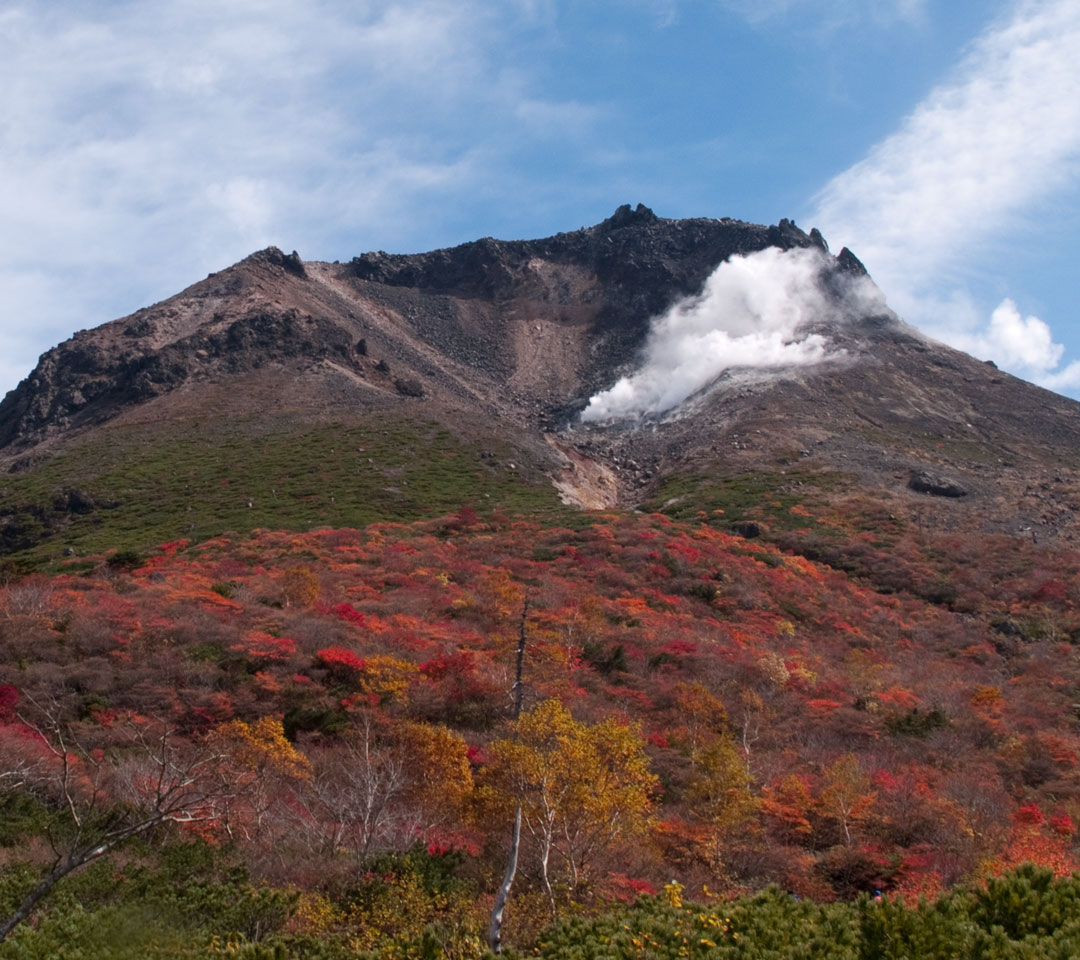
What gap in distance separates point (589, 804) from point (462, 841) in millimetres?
3000

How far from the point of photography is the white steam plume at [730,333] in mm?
89062

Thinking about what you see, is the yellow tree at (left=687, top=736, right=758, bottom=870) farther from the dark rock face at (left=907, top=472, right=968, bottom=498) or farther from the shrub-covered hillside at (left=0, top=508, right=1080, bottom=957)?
the dark rock face at (left=907, top=472, right=968, bottom=498)

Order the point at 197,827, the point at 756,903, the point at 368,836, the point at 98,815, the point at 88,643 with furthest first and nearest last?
the point at 88,643 → the point at 197,827 → the point at 368,836 → the point at 98,815 → the point at 756,903

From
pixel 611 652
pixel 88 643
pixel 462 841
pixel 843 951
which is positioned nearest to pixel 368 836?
pixel 462 841

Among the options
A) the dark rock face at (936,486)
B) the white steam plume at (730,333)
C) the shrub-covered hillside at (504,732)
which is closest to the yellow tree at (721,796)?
the shrub-covered hillside at (504,732)

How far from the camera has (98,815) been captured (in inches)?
529

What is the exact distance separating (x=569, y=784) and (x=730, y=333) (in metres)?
88.2

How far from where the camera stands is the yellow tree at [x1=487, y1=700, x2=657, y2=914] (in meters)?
14.9

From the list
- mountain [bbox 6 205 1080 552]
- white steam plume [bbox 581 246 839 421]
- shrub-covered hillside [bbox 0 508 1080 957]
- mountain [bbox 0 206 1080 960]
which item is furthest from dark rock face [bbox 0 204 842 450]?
shrub-covered hillside [bbox 0 508 1080 957]

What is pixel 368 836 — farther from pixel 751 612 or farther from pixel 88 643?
pixel 751 612

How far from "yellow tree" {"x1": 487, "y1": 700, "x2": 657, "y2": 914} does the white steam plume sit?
2802 inches

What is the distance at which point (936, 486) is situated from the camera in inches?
2345

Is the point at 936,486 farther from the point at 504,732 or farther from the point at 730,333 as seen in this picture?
the point at 504,732

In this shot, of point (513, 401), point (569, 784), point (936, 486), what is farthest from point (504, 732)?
point (513, 401)
